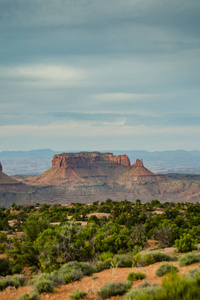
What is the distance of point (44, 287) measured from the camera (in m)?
10.9

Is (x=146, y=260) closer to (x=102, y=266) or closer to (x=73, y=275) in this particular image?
(x=102, y=266)

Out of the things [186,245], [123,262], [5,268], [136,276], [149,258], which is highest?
[136,276]

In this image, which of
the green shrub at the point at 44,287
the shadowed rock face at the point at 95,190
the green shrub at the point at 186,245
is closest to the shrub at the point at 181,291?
the green shrub at the point at 44,287

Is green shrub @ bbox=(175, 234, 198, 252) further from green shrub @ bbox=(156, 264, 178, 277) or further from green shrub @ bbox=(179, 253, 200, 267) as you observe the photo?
green shrub @ bbox=(156, 264, 178, 277)

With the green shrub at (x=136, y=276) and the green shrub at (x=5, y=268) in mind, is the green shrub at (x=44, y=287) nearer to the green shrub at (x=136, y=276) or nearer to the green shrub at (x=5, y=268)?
the green shrub at (x=136, y=276)

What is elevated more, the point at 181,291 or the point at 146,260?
the point at 181,291

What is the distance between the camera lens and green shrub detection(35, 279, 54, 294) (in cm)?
1095

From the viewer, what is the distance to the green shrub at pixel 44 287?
35.9 feet

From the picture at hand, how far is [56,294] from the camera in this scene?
10.9 metres

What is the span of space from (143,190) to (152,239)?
5861 inches

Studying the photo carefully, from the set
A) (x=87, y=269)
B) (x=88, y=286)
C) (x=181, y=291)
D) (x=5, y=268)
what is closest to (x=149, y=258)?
(x=87, y=269)

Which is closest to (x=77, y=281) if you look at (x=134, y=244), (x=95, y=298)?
(x=95, y=298)

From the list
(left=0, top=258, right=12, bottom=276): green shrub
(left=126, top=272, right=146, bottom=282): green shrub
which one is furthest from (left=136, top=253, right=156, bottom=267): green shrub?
(left=0, top=258, right=12, bottom=276): green shrub

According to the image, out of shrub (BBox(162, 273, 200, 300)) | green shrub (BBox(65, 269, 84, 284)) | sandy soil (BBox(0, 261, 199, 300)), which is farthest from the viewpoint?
green shrub (BBox(65, 269, 84, 284))
